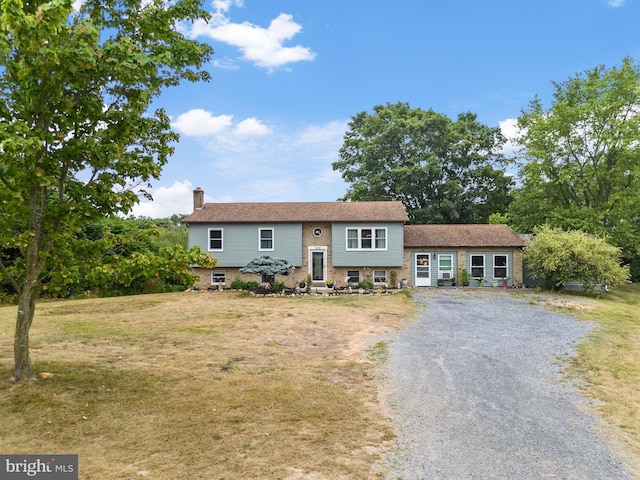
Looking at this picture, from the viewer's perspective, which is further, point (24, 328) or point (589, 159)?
point (589, 159)

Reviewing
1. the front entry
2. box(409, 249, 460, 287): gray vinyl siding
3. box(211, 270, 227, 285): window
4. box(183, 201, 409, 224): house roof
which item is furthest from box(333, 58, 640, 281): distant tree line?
box(211, 270, 227, 285): window

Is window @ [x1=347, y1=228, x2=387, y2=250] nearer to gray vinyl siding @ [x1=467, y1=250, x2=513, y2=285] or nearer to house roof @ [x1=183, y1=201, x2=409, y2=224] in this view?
house roof @ [x1=183, y1=201, x2=409, y2=224]

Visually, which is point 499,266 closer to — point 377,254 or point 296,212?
point 377,254

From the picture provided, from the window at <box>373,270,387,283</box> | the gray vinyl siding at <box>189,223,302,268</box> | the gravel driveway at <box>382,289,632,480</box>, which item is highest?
the gray vinyl siding at <box>189,223,302,268</box>

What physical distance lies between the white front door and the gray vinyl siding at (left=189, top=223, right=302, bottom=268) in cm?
772

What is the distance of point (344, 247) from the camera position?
2453cm

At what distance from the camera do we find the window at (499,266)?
2528 centimetres

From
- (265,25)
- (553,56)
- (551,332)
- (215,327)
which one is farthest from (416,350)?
(553,56)

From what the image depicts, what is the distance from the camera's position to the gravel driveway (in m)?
4.50

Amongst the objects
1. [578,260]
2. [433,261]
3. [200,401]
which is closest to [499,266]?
[433,261]

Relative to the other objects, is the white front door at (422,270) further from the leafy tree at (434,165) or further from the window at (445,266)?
the leafy tree at (434,165)

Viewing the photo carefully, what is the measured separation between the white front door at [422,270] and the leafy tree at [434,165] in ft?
36.5

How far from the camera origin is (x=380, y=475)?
4211 mm

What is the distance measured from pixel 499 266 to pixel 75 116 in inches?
984
